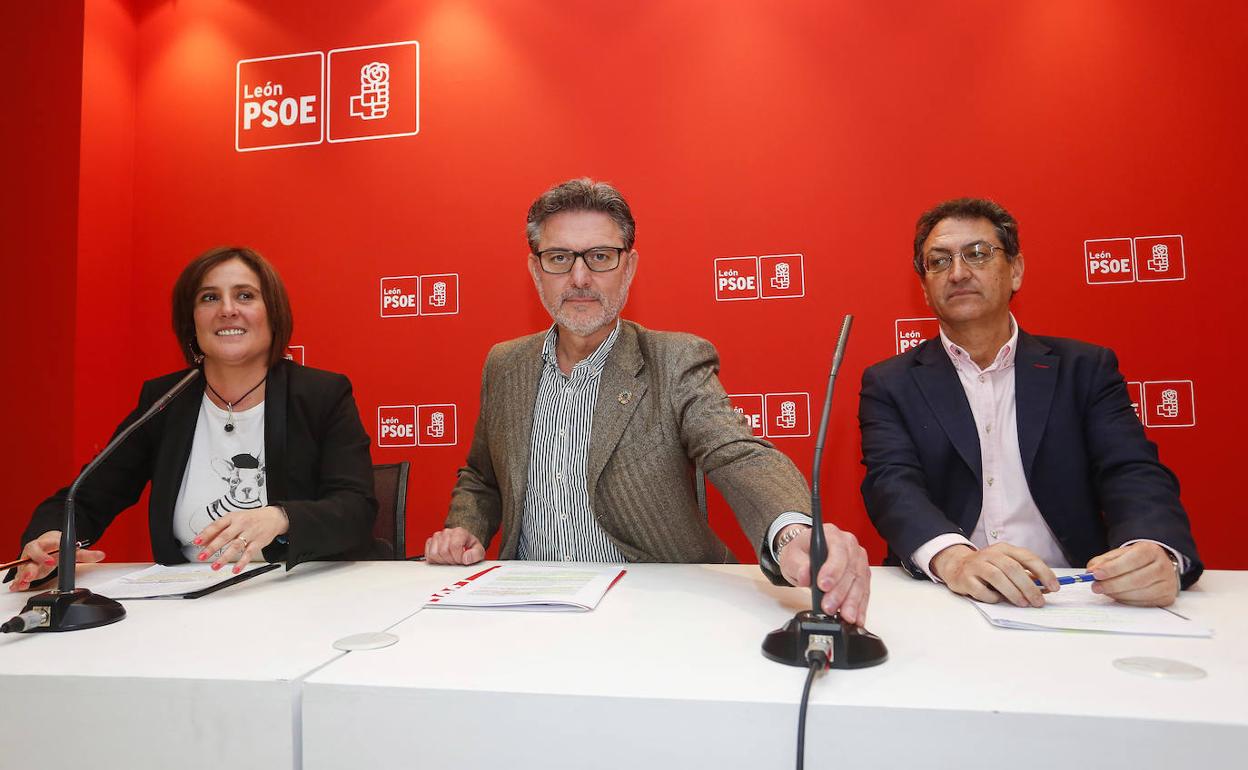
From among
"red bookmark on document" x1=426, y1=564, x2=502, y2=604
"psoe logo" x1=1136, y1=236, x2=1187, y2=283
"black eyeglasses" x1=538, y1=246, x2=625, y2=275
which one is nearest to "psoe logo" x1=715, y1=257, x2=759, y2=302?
"black eyeglasses" x1=538, y1=246, x2=625, y2=275

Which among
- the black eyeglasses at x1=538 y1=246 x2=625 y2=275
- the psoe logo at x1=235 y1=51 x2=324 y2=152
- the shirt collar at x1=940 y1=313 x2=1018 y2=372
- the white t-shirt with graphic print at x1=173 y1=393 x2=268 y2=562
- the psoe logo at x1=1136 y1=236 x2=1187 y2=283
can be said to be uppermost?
the psoe logo at x1=235 y1=51 x2=324 y2=152

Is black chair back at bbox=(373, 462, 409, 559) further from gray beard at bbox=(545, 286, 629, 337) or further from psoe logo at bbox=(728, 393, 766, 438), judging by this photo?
psoe logo at bbox=(728, 393, 766, 438)

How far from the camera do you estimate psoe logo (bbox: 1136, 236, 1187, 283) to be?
2463mm

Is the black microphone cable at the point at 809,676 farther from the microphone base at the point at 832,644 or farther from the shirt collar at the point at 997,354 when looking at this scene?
the shirt collar at the point at 997,354

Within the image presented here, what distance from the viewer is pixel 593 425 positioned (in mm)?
1757

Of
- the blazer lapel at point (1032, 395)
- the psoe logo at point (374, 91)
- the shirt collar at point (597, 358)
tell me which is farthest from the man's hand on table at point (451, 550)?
the psoe logo at point (374, 91)

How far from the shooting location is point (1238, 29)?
2469 mm

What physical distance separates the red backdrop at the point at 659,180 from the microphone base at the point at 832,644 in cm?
189

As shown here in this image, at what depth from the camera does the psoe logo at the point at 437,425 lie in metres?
2.90

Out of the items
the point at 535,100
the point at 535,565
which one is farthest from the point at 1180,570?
the point at 535,100

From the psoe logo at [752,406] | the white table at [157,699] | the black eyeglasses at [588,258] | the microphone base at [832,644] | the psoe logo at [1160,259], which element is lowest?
the white table at [157,699]

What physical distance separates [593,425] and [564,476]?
147 millimetres

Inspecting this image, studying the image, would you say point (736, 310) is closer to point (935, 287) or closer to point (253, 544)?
point (935, 287)

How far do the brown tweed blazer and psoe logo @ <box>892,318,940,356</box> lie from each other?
1.07 meters
